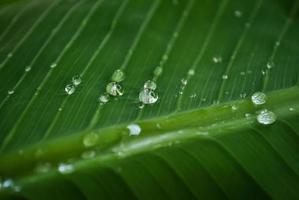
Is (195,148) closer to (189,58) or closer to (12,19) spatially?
(189,58)

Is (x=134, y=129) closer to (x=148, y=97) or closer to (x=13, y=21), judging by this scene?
(x=148, y=97)

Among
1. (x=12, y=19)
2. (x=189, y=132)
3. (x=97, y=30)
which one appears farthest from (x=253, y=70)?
(x=12, y=19)

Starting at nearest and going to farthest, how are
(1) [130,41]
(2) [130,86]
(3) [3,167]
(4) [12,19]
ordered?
(3) [3,167]
(2) [130,86]
(1) [130,41]
(4) [12,19]

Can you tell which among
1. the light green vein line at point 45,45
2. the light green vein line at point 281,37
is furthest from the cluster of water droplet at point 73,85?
the light green vein line at point 281,37

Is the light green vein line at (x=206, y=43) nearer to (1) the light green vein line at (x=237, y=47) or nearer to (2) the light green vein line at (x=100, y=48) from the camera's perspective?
(1) the light green vein line at (x=237, y=47)

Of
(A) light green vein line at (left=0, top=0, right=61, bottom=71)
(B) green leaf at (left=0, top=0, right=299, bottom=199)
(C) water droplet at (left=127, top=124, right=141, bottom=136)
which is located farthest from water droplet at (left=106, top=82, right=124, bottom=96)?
(A) light green vein line at (left=0, top=0, right=61, bottom=71)
